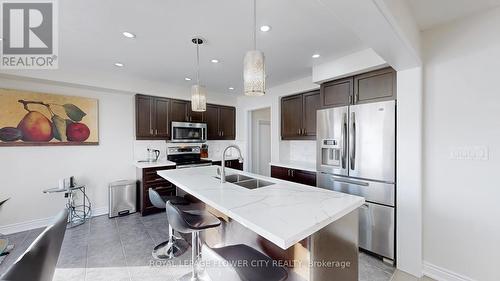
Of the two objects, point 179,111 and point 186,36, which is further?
point 179,111

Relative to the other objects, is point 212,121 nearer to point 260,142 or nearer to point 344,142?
point 260,142

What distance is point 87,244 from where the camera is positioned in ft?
8.57

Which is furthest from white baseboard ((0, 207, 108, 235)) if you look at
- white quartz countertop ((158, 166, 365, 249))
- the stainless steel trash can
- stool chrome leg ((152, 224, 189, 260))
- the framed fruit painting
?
white quartz countertop ((158, 166, 365, 249))

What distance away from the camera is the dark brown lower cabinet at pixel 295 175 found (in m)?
3.20

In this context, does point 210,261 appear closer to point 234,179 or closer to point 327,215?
point 327,215

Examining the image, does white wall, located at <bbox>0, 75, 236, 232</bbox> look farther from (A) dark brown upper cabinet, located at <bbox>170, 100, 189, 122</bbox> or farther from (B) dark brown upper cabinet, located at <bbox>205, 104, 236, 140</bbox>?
(B) dark brown upper cabinet, located at <bbox>205, 104, 236, 140</bbox>

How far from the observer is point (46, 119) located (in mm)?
3168

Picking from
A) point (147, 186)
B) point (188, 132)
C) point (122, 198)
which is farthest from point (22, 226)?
point (188, 132)

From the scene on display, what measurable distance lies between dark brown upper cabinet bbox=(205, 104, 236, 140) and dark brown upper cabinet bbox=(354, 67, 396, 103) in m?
3.15

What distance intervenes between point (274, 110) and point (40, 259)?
3.92 metres

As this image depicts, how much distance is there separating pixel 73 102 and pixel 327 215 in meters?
4.15

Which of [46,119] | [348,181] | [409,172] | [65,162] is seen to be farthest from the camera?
[65,162]

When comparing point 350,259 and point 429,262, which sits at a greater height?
point 350,259

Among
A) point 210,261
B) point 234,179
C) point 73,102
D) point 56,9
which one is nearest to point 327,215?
point 210,261
